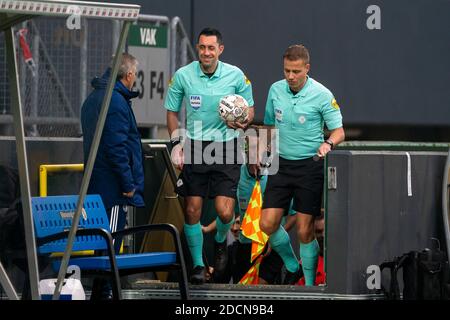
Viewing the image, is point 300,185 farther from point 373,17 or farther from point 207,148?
point 373,17

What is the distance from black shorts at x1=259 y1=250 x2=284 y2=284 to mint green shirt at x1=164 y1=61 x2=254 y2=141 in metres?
0.87

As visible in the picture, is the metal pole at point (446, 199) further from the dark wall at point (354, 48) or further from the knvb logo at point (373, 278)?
the dark wall at point (354, 48)

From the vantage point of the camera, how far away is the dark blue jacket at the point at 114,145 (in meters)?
9.13

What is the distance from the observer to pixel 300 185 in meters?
9.20

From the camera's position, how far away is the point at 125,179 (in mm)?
9180

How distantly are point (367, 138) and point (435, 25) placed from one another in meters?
1.57

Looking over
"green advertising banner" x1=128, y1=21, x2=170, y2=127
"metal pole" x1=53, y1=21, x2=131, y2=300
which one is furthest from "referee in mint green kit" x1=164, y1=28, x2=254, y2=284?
"green advertising banner" x1=128, y1=21, x2=170, y2=127

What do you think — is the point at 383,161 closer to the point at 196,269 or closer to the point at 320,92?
the point at 320,92

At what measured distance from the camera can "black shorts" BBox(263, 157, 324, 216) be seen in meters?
9.18

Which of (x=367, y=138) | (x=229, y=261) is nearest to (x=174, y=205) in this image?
(x=229, y=261)

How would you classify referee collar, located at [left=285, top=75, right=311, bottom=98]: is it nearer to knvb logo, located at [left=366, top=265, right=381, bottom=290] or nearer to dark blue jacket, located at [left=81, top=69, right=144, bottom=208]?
dark blue jacket, located at [left=81, top=69, right=144, bottom=208]

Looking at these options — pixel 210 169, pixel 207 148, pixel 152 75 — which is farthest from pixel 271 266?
pixel 152 75

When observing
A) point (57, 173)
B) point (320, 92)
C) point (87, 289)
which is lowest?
point (87, 289)

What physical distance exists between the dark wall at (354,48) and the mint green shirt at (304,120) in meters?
5.96
